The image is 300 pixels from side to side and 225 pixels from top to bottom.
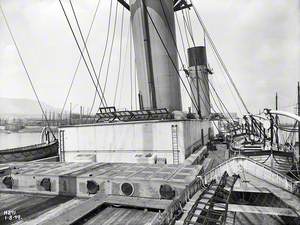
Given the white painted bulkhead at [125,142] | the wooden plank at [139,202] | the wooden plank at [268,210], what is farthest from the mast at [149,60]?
the wooden plank at [268,210]

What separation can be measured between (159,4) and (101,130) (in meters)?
14.7

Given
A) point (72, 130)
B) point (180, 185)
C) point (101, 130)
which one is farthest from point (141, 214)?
point (72, 130)

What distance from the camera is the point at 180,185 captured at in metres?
7.39

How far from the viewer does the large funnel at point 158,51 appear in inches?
854

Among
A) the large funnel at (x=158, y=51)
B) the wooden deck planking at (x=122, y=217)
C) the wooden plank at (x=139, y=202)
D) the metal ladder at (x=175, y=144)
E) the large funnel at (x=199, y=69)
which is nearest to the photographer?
the wooden deck planking at (x=122, y=217)

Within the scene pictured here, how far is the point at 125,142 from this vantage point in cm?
1609

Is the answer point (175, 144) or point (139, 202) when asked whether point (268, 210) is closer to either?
point (139, 202)

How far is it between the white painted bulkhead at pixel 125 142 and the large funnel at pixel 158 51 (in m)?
6.16

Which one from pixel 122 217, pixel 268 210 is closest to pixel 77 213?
pixel 122 217

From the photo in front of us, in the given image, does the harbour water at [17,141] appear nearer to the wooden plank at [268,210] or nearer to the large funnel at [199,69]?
the large funnel at [199,69]

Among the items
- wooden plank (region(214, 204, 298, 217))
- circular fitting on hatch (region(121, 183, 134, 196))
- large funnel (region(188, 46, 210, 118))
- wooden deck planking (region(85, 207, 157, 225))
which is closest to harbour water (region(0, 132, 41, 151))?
large funnel (region(188, 46, 210, 118))

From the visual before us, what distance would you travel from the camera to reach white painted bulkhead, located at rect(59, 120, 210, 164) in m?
14.8

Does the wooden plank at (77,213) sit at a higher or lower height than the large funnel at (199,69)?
lower

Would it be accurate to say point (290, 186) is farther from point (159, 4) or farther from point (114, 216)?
point (159, 4)
